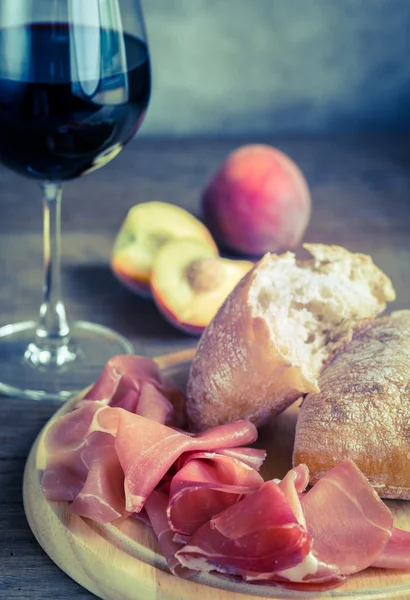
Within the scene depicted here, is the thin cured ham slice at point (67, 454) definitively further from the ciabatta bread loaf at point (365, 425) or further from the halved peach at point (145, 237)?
the halved peach at point (145, 237)

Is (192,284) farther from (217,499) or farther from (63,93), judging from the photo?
(217,499)

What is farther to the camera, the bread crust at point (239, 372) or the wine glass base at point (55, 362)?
the wine glass base at point (55, 362)

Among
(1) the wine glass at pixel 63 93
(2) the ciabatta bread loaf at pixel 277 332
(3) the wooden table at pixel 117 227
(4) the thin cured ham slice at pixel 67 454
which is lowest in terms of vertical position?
(3) the wooden table at pixel 117 227

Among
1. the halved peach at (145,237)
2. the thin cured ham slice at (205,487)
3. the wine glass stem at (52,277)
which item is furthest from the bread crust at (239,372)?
the halved peach at (145,237)

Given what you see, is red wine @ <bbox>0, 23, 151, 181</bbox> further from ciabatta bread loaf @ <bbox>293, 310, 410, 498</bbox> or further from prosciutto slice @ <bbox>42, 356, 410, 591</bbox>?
ciabatta bread loaf @ <bbox>293, 310, 410, 498</bbox>

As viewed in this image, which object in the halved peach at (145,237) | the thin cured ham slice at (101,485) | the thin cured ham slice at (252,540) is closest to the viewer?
the thin cured ham slice at (252,540)

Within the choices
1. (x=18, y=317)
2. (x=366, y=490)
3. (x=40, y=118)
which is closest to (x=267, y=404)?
(x=366, y=490)
